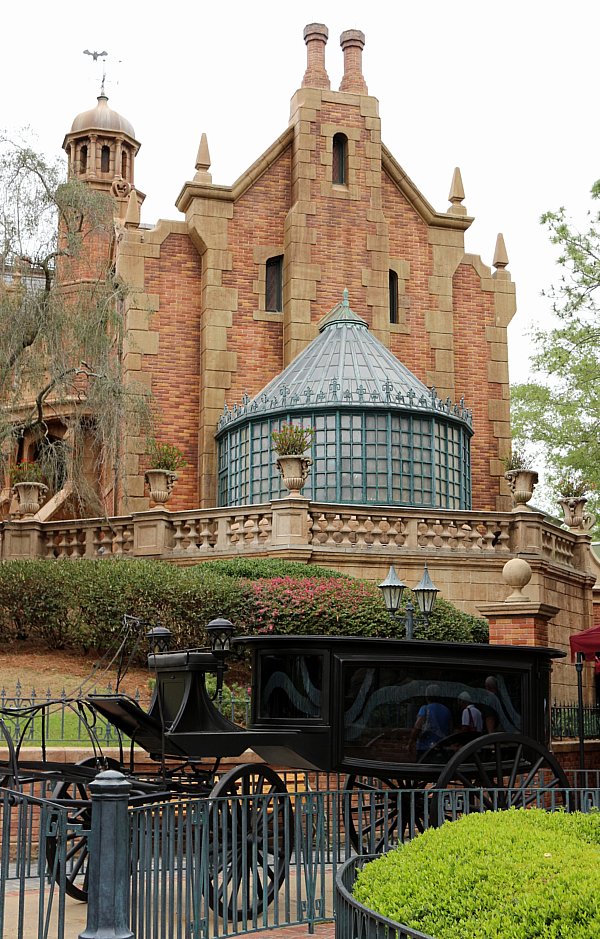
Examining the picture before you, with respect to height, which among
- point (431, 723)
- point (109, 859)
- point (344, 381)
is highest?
point (344, 381)

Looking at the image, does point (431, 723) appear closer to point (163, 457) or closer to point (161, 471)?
point (161, 471)

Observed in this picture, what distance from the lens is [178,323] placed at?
100ft

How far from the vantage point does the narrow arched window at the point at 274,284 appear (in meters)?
31.4

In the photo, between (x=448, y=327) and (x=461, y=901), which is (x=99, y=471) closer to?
(x=448, y=327)

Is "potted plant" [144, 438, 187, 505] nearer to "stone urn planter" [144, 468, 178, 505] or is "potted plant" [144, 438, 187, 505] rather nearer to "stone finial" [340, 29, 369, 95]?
"stone urn planter" [144, 468, 178, 505]

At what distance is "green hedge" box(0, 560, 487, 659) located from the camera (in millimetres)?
18688

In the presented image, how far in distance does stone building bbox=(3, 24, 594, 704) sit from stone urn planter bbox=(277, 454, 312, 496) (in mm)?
834

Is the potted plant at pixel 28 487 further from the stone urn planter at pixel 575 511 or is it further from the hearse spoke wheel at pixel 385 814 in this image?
the hearse spoke wheel at pixel 385 814

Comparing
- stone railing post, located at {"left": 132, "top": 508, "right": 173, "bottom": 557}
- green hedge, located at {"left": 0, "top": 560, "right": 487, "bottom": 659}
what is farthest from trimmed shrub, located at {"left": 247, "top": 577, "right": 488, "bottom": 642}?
stone railing post, located at {"left": 132, "top": 508, "right": 173, "bottom": 557}

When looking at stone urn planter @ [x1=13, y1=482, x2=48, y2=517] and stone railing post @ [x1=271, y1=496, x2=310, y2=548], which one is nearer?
stone railing post @ [x1=271, y1=496, x2=310, y2=548]

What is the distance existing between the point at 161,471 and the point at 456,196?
1407 centimetres

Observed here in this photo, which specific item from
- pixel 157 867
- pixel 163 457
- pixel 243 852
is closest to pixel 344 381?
pixel 163 457

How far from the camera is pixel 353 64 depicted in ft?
108

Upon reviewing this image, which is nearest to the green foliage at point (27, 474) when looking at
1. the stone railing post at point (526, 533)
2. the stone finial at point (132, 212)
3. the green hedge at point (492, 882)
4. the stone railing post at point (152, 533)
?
the stone railing post at point (152, 533)
